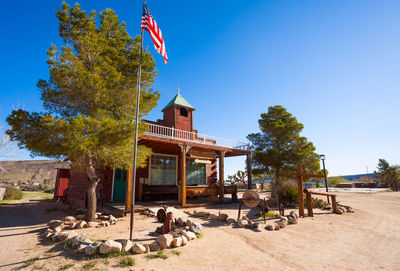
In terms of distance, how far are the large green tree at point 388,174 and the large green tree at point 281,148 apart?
27.4 metres

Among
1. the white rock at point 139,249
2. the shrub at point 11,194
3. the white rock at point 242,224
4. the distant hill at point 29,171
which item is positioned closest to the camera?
the white rock at point 139,249

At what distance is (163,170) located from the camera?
1429cm

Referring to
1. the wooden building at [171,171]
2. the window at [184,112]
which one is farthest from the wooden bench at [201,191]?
the window at [184,112]

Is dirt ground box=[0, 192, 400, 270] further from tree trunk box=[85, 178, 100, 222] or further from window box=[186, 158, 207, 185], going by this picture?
window box=[186, 158, 207, 185]

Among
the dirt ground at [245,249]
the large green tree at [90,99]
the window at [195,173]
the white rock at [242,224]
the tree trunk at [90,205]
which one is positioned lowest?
the dirt ground at [245,249]

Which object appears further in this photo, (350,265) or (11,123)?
(11,123)

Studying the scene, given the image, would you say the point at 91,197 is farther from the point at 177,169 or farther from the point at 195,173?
the point at 195,173

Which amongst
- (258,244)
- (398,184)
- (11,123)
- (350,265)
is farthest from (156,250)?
(398,184)

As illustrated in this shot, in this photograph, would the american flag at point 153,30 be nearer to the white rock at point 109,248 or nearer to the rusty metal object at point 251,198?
the white rock at point 109,248

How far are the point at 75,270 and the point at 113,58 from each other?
703 cm

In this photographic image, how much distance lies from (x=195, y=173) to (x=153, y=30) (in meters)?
11.8

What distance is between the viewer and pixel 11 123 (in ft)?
20.3

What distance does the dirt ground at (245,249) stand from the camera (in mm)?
4039

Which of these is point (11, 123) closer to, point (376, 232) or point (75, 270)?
point (75, 270)
